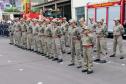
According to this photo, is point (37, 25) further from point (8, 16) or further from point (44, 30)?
point (8, 16)

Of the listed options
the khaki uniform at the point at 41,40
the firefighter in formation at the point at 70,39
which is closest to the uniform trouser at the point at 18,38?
the firefighter in formation at the point at 70,39

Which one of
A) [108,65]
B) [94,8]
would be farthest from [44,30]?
[94,8]

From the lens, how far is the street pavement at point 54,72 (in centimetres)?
1143

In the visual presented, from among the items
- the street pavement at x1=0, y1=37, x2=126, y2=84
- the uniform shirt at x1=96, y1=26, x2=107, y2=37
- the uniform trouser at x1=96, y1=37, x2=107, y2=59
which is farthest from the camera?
the uniform shirt at x1=96, y1=26, x2=107, y2=37

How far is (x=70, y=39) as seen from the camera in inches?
579

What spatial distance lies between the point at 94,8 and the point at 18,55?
13.3m

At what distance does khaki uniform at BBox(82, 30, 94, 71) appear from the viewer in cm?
1242

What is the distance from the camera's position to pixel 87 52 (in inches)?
491

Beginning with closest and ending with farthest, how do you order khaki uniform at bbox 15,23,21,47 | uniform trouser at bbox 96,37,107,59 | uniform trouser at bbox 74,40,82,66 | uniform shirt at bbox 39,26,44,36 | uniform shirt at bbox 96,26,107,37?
uniform trouser at bbox 74,40,82,66 < uniform trouser at bbox 96,37,107,59 < uniform shirt at bbox 96,26,107,37 < uniform shirt at bbox 39,26,44,36 < khaki uniform at bbox 15,23,21,47

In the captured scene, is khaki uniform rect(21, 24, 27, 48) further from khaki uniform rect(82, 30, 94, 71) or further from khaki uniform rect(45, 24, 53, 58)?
khaki uniform rect(82, 30, 94, 71)

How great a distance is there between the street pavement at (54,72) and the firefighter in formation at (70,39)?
0.43 meters

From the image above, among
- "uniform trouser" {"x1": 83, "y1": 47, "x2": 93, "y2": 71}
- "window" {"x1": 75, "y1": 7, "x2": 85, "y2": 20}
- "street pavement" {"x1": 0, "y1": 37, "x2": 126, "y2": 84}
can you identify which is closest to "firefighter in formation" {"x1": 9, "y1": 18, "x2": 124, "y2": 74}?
"uniform trouser" {"x1": 83, "y1": 47, "x2": 93, "y2": 71}

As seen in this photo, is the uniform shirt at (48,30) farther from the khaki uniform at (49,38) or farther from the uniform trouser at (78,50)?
the uniform trouser at (78,50)

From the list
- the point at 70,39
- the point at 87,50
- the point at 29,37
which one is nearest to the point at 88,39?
the point at 87,50
